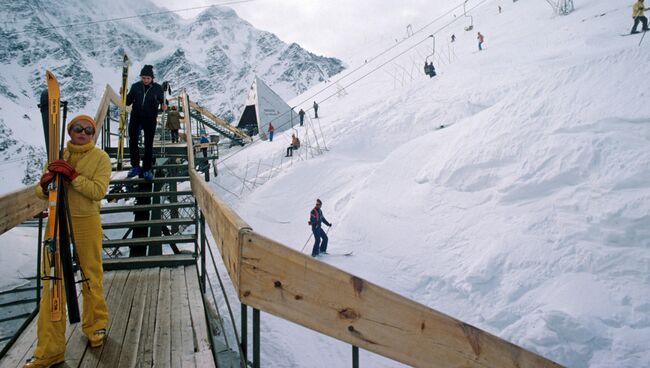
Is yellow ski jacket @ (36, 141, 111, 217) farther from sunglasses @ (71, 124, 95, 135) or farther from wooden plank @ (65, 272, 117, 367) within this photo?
wooden plank @ (65, 272, 117, 367)

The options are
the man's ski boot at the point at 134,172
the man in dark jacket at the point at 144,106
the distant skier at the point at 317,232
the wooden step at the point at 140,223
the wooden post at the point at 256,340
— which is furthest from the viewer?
the distant skier at the point at 317,232

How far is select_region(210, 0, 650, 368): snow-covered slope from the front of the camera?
636 cm

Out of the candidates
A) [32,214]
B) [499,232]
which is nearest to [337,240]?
[499,232]

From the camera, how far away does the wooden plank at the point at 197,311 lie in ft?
8.97

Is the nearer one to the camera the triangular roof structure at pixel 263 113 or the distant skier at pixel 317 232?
the distant skier at pixel 317 232

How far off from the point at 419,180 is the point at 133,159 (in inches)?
343

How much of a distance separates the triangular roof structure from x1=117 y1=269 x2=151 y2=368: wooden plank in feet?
88.9

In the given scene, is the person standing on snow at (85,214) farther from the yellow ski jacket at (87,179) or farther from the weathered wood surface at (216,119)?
the weathered wood surface at (216,119)

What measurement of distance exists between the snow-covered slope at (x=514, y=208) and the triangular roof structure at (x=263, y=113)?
14.4 metres

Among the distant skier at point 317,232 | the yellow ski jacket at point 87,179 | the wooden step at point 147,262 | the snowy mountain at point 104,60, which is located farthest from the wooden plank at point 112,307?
the snowy mountain at point 104,60

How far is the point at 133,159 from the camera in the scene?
565 centimetres

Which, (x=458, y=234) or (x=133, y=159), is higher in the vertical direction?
(x=133, y=159)

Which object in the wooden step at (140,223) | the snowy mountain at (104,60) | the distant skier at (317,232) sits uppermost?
the snowy mountain at (104,60)

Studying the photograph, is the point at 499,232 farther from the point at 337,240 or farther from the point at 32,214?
the point at 32,214
